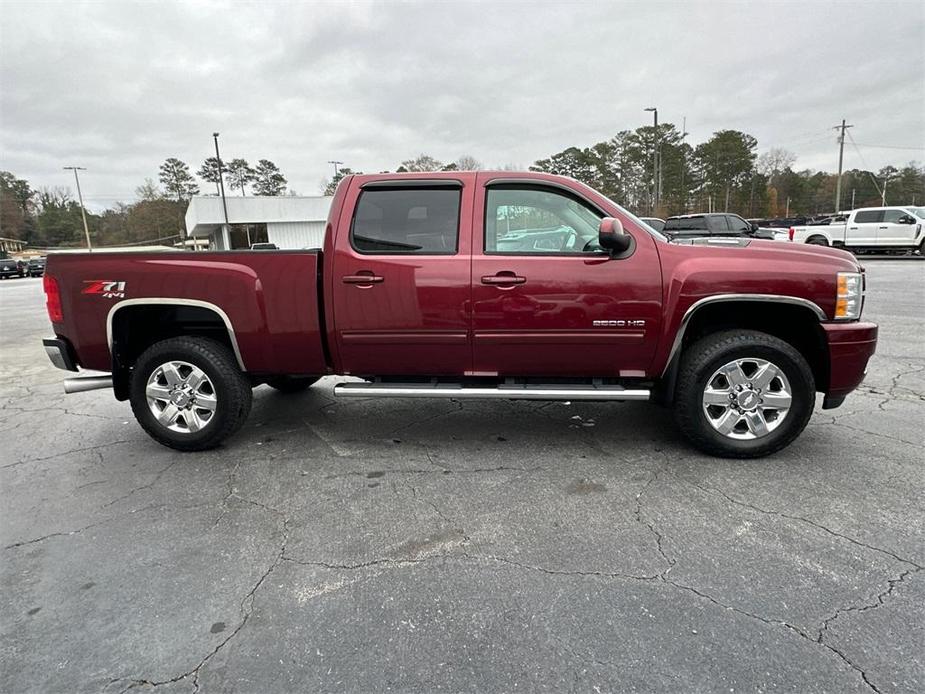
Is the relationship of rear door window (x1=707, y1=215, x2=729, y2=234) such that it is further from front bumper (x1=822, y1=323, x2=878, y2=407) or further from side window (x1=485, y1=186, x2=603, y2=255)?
side window (x1=485, y1=186, x2=603, y2=255)

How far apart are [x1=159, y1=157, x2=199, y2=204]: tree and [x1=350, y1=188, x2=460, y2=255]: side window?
92.2m

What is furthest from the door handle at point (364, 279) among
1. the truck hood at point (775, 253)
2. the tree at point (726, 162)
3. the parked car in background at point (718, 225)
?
the tree at point (726, 162)

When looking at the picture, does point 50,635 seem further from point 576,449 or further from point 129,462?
point 576,449

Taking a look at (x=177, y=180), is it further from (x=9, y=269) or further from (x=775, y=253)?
(x=775, y=253)

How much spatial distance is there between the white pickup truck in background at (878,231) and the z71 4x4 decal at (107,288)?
2337 cm

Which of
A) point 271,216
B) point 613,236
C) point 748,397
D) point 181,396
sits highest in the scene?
point 271,216

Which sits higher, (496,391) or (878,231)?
(878,231)

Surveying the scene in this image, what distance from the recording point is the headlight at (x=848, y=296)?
3480 mm

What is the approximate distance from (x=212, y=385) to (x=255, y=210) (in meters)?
42.2

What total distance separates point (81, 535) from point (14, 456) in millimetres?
1848

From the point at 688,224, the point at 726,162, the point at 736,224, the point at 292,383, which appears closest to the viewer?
the point at 292,383

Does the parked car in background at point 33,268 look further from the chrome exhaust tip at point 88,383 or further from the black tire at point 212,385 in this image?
the black tire at point 212,385

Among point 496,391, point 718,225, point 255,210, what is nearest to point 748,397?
point 496,391

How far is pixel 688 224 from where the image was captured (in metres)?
20.5
